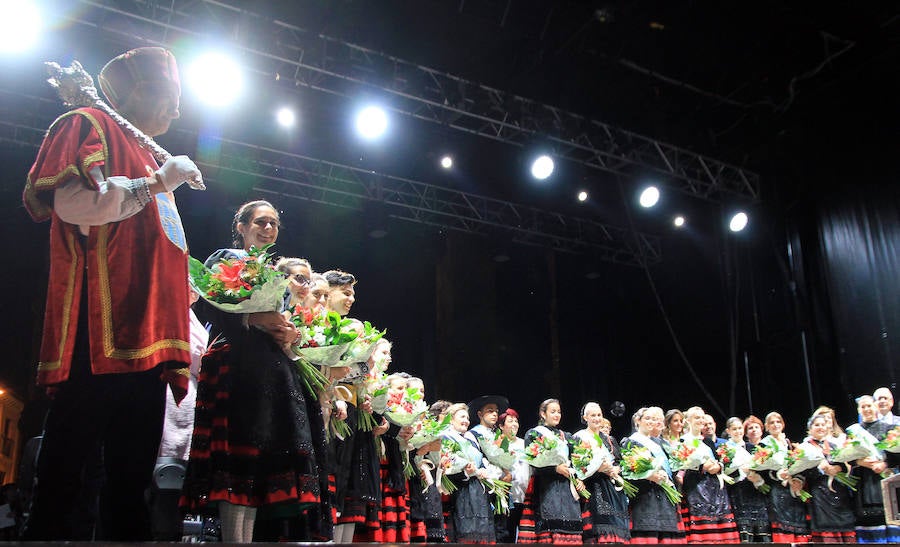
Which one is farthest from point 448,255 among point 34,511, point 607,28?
point 34,511

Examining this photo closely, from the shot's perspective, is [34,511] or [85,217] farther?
[85,217]

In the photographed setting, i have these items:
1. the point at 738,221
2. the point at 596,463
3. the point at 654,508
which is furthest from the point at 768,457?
the point at 738,221

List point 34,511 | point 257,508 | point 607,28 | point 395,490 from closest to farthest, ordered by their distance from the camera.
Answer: point 34,511
point 257,508
point 395,490
point 607,28

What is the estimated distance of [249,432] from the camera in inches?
95.3

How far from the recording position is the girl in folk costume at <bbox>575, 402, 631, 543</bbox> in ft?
20.3

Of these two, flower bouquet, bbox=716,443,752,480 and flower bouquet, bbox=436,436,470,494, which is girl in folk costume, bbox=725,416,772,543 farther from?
flower bouquet, bbox=436,436,470,494

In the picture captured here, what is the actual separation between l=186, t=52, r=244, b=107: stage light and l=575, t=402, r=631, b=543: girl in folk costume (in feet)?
14.5

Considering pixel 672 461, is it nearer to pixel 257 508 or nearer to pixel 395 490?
pixel 395 490

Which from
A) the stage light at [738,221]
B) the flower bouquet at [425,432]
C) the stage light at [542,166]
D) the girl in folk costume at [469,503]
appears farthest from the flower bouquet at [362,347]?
the stage light at [738,221]

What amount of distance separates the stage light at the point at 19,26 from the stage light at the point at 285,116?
7.63ft

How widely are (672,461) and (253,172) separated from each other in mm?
5319

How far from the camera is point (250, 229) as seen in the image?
2.97 m

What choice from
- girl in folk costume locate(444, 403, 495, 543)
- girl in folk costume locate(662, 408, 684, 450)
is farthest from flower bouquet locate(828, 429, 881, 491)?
girl in folk costume locate(444, 403, 495, 543)

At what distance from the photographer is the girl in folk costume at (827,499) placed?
6.89 metres
